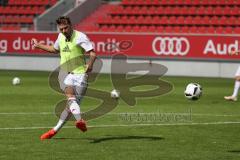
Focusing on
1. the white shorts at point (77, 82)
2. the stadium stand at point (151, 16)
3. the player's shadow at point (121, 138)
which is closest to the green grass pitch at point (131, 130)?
the player's shadow at point (121, 138)

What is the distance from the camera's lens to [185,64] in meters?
34.5

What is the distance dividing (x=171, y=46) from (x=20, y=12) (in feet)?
44.1

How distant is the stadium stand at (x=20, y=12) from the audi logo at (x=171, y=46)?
1012cm

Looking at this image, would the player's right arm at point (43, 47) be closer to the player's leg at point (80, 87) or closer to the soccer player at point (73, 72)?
the soccer player at point (73, 72)

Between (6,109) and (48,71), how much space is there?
18.4m

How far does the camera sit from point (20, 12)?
43750mm

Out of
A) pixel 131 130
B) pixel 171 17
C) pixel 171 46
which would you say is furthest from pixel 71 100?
pixel 171 17

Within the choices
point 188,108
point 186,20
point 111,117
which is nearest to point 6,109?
point 111,117

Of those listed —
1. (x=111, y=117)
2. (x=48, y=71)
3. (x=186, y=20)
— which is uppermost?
(x=111, y=117)

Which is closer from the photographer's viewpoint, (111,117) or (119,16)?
(111,117)

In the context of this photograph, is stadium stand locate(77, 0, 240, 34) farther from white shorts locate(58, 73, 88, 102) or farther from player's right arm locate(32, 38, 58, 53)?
white shorts locate(58, 73, 88, 102)

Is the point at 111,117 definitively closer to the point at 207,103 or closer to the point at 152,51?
the point at 207,103

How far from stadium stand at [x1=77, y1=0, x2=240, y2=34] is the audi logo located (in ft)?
9.34

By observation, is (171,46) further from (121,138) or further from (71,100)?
(71,100)
